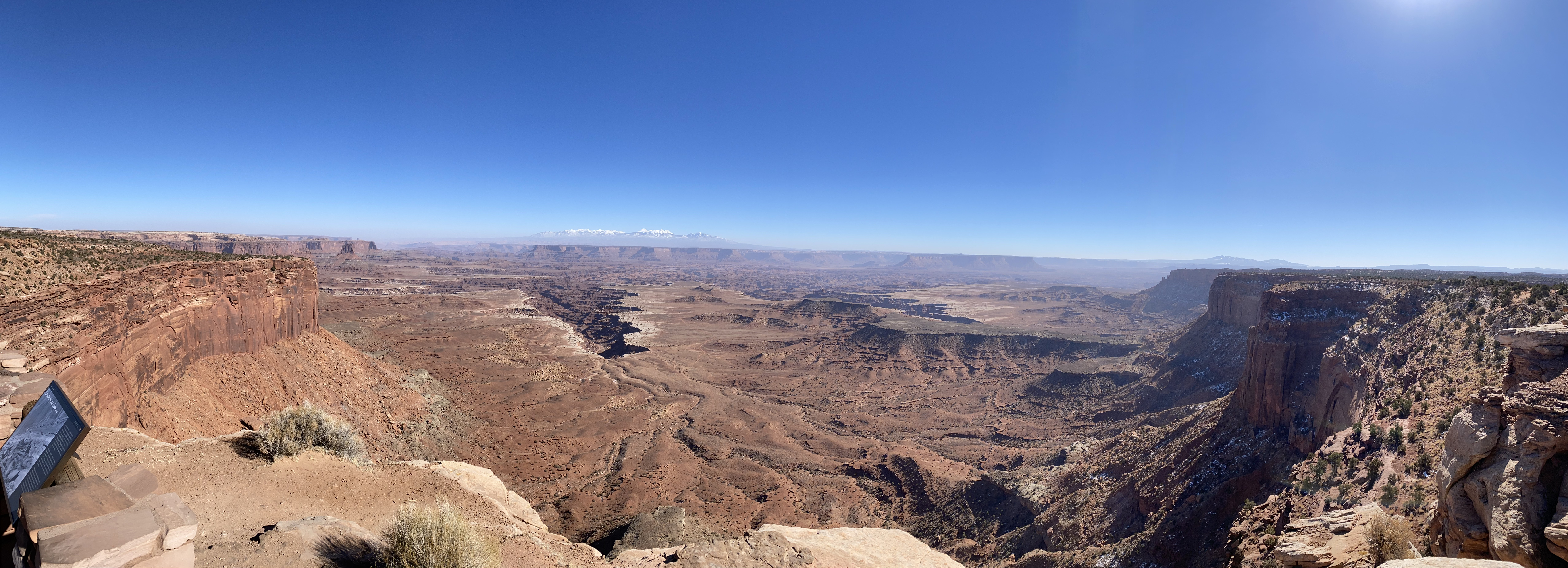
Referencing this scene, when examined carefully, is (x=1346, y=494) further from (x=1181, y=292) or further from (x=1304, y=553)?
(x=1181, y=292)

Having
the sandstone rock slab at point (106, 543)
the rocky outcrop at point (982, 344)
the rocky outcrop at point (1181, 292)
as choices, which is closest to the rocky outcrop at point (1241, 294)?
the rocky outcrop at point (982, 344)

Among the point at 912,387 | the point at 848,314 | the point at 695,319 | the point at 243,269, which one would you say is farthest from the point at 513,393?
the point at 848,314

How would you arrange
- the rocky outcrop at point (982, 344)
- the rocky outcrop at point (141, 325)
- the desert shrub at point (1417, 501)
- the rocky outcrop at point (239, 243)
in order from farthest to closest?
the rocky outcrop at point (239, 243), the rocky outcrop at point (982, 344), the rocky outcrop at point (141, 325), the desert shrub at point (1417, 501)

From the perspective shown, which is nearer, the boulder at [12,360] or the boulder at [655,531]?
the boulder at [12,360]

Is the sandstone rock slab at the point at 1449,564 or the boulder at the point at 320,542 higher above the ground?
the sandstone rock slab at the point at 1449,564

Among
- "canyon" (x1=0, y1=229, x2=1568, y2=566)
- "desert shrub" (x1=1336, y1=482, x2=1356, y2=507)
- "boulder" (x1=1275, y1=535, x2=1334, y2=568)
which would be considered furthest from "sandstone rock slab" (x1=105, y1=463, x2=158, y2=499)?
"desert shrub" (x1=1336, y1=482, x2=1356, y2=507)

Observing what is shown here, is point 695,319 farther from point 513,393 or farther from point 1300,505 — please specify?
point 1300,505

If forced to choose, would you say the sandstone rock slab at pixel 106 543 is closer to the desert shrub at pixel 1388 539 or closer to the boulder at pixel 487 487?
the boulder at pixel 487 487

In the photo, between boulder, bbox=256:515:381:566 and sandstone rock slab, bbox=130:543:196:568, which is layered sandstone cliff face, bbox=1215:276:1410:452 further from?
sandstone rock slab, bbox=130:543:196:568
